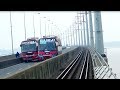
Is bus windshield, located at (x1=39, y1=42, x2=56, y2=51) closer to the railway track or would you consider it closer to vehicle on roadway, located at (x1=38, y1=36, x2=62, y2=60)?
vehicle on roadway, located at (x1=38, y1=36, x2=62, y2=60)

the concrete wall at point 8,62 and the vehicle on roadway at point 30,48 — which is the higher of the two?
the vehicle on roadway at point 30,48

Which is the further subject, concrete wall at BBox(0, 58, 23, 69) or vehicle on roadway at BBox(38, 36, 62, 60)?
vehicle on roadway at BBox(38, 36, 62, 60)

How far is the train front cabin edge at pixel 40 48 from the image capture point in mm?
47219

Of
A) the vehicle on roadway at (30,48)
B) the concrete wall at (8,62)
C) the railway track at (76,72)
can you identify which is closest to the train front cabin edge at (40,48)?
the vehicle on roadway at (30,48)

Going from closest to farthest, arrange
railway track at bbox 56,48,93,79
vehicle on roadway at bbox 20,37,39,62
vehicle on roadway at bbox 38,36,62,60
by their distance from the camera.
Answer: railway track at bbox 56,48,93,79 → vehicle on roadway at bbox 38,36,62,60 → vehicle on roadway at bbox 20,37,39,62

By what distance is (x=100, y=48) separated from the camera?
132ft

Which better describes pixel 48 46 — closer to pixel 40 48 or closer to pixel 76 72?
pixel 40 48

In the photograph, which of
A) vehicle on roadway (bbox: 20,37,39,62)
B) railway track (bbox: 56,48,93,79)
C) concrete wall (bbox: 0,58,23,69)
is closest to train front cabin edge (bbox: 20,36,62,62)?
vehicle on roadway (bbox: 20,37,39,62)

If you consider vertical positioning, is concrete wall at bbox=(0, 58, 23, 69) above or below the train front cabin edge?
below

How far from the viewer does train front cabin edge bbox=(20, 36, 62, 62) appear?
155 ft

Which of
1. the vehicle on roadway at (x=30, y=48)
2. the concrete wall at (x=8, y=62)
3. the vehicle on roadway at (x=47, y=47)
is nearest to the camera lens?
the concrete wall at (x=8, y=62)

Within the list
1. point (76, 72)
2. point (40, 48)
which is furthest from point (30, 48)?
point (76, 72)

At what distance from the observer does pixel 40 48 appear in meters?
47.4

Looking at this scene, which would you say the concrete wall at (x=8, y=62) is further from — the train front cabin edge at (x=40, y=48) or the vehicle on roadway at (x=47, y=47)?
the vehicle on roadway at (x=47, y=47)
